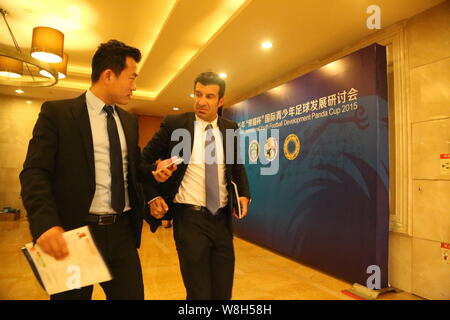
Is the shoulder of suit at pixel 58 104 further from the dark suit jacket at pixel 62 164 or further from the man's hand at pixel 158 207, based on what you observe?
the man's hand at pixel 158 207

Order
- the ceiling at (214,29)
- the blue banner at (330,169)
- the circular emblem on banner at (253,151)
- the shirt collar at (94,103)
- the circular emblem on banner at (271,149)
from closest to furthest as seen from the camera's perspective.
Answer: the shirt collar at (94,103) < the blue banner at (330,169) < the ceiling at (214,29) < the circular emblem on banner at (271,149) < the circular emblem on banner at (253,151)

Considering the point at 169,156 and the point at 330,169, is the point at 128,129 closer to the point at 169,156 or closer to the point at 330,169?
the point at 169,156

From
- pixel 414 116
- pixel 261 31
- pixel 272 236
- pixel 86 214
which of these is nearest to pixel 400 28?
pixel 414 116

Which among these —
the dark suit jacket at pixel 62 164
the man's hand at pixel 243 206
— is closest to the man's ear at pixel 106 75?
the dark suit jacket at pixel 62 164

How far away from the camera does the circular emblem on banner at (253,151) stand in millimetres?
5280

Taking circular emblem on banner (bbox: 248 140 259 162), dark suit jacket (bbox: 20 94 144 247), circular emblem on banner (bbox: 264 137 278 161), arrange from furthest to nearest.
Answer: circular emblem on banner (bbox: 248 140 259 162), circular emblem on banner (bbox: 264 137 278 161), dark suit jacket (bbox: 20 94 144 247)

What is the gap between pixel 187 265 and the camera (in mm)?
1604

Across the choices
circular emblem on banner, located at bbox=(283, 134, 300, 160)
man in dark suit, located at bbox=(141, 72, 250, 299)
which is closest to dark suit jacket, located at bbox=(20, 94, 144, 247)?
man in dark suit, located at bbox=(141, 72, 250, 299)

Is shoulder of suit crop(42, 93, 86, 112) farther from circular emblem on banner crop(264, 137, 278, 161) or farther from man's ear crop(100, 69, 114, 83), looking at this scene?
circular emblem on banner crop(264, 137, 278, 161)

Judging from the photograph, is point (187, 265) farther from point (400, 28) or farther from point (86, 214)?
point (400, 28)

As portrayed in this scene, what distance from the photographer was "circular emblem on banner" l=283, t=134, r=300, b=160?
4.23 m

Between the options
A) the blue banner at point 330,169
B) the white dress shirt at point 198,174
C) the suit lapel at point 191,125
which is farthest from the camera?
the blue banner at point 330,169

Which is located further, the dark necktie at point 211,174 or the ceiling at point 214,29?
A: the ceiling at point 214,29

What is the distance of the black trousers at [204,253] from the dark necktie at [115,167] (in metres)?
0.46
